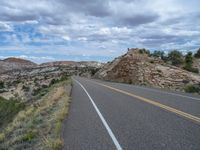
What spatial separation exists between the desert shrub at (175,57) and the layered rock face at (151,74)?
14122 millimetres

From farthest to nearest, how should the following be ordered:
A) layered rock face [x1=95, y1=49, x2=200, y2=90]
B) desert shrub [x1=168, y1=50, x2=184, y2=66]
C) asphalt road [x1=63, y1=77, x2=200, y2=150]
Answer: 1. desert shrub [x1=168, y1=50, x2=184, y2=66]
2. layered rock face [x1=95, y1=49, x2=200, y2=90]
3. asphalt road [x1=63, y1=77, x2=200, y2=150]

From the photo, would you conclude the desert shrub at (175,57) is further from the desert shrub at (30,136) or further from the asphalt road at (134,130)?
the desert shrub at (30,136)

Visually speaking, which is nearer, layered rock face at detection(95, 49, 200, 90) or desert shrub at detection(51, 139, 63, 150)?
desert shrub at detection(51, 139, 63, 150)

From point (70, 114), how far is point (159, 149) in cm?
705

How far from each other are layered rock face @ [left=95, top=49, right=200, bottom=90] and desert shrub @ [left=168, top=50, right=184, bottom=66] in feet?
46.3

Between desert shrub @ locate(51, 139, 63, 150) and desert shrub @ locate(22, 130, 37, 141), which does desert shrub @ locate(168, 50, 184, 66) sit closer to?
desert shrub @ locate(22, 130, 37, 141)

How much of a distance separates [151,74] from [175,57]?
1105 inches

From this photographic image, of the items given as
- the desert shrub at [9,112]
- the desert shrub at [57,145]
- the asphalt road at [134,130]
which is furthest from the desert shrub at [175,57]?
the desert shrub at [57,145]

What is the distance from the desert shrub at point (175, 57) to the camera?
74250 millimetres

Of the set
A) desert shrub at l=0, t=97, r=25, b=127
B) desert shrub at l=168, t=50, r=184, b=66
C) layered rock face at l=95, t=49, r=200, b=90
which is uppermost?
desert shrub at l=168, t=50, r=184, b=66

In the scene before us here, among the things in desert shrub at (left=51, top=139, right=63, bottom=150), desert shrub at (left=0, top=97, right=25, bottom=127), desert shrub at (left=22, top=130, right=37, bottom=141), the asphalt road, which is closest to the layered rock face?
desert shrub at (left=0, top=97, right=25, bottom=127)

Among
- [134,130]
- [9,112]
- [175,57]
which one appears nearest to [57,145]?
[134,130]

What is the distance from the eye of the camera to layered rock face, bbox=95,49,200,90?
44125 millimetres

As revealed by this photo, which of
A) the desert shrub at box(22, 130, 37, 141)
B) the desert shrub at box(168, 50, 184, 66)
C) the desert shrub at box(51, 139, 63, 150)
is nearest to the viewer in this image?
the desert shrub at box(51, 139, 63, 150)
